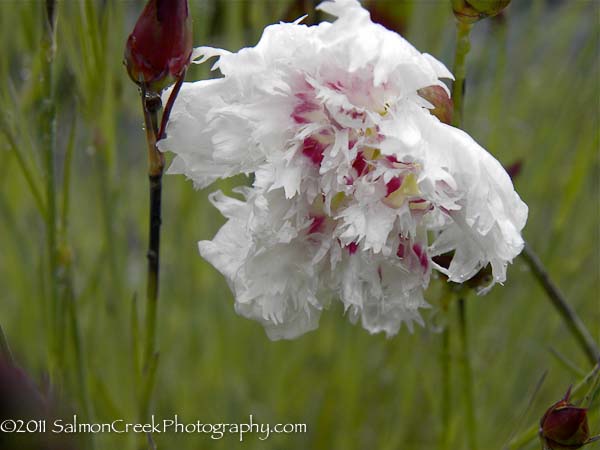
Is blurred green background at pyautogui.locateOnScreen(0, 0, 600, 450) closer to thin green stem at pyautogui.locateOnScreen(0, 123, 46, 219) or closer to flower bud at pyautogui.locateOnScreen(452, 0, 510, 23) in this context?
thin green stem at pyautogui.locateOnScreen(0, 123, 46, 219)

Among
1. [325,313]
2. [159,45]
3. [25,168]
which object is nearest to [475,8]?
[159,45]

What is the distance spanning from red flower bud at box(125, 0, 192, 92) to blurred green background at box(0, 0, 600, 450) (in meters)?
0.27

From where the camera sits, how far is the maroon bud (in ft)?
1.09

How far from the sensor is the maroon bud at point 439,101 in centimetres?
33

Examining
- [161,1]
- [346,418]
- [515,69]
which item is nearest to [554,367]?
[346,418]

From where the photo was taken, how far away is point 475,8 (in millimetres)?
349

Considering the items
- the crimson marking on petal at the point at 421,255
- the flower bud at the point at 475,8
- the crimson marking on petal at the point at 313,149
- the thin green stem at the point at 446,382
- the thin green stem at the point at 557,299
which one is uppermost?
the flower bud at the point at 475,8

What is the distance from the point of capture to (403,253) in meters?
0.35

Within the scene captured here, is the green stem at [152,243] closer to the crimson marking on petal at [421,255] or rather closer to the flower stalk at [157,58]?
the flower stalk at [157,58]

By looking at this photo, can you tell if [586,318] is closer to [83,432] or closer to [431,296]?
[431,296]

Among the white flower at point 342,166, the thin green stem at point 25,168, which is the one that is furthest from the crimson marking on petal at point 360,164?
the thin green stem at point 25,168

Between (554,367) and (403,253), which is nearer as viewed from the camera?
(403,253)

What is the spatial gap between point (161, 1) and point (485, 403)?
610 millimetres

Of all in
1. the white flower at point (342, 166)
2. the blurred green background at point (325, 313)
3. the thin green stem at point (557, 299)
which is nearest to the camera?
the white flower at point (342, 166)
